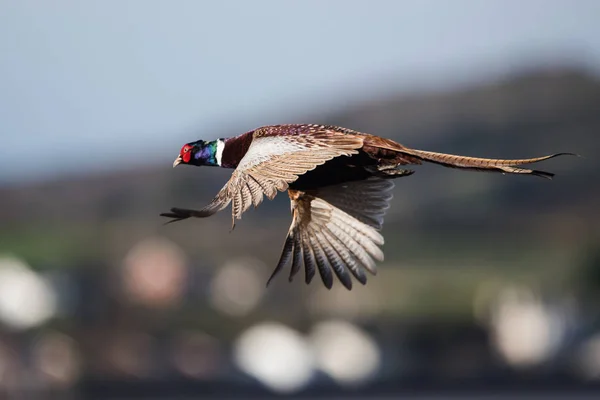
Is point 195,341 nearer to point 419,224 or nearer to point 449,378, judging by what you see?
point 449,378

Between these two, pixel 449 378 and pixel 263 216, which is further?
pixel 263 216

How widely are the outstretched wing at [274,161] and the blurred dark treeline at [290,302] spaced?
182ft

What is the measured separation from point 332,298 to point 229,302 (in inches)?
300

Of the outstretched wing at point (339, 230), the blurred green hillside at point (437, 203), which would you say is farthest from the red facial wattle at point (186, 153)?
the blurred green hillside at point (437, 203)

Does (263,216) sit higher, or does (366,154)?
(366,154)

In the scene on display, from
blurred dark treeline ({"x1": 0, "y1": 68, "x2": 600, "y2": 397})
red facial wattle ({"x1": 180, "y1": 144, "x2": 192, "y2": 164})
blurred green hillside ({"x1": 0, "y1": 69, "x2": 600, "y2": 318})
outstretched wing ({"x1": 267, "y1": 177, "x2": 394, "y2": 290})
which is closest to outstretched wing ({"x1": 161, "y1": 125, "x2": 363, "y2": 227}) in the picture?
red facial wattle ({"x1": 180, "y1": 144, "x2": 192, "y2": 164})

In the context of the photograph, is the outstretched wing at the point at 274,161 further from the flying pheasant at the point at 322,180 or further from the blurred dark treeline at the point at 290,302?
the blurred dark treeline at the point at 290,302

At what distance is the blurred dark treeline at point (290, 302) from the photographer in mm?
71312

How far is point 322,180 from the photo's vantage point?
1375 centimetres

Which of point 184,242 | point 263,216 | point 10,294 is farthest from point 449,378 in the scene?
point 263,216

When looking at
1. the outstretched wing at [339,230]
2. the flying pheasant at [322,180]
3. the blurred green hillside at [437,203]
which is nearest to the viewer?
the flying pheasant at [322,180]

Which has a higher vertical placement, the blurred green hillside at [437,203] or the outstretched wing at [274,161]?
the outstretched wing at [274,161]

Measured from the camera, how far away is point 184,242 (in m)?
97.1

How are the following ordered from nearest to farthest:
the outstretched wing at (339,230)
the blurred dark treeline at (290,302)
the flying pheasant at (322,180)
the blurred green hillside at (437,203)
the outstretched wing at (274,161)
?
the outstretched wing at (274,161) < the flying pheasant at (322,180) < the outstretched wing at (339,230) < the blurred dark treeline at (290,302) < the blurred green hillside at (437,203)
